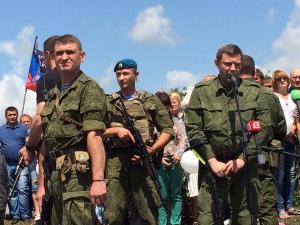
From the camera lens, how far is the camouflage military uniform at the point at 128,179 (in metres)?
5.93

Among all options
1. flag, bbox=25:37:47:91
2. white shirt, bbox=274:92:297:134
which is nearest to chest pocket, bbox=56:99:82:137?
white shirt, bbox=274:92:297:134

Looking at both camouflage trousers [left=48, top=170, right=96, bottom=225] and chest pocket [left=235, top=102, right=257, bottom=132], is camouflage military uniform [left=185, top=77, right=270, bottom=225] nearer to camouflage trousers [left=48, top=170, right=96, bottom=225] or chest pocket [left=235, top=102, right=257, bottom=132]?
chest pocket [left=235, top=102, right=257, bottom=132]

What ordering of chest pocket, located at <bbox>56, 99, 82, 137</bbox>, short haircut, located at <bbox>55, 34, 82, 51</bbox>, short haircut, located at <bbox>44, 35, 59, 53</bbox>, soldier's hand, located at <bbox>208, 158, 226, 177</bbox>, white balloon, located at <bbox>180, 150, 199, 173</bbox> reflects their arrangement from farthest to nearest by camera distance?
white balloon, located at <bbox>180, 150, 199, 173</bbox>, short haircut, located at <bbox>44, 35, 59, 53</bbox>, soldier's hand, located at <bbox>208, 158, 226, 177</bbox>, short haircut, located at <bbox>55, 34, 82, 51</bbox>, chest pocket, located at <bbox>56, 99, 82, 137</bbox>

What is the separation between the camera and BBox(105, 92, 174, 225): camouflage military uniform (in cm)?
593

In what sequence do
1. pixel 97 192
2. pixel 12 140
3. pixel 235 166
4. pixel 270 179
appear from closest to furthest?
pixel 97 192, pixel 235 166, pixel 270 179, pixel 12 140

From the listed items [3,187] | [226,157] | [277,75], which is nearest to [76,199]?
[226,157]

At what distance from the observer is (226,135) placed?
17.2 feet

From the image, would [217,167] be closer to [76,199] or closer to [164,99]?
[76,199]

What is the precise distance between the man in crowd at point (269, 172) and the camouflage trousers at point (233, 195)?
0.75 m

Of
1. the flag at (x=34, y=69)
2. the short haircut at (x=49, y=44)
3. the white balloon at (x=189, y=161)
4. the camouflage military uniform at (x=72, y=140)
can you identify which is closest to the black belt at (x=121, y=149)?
the short haircut at (x=49, y=44)

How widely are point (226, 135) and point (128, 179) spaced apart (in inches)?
53.2

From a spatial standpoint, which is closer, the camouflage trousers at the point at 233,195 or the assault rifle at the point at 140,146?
the camouflage trousers at the point at 233,195

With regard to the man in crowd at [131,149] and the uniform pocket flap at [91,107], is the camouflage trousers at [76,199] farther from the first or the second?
the man in crowd at [131,149]

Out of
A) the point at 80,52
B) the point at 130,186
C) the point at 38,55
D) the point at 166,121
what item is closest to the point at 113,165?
the point at 130,186
